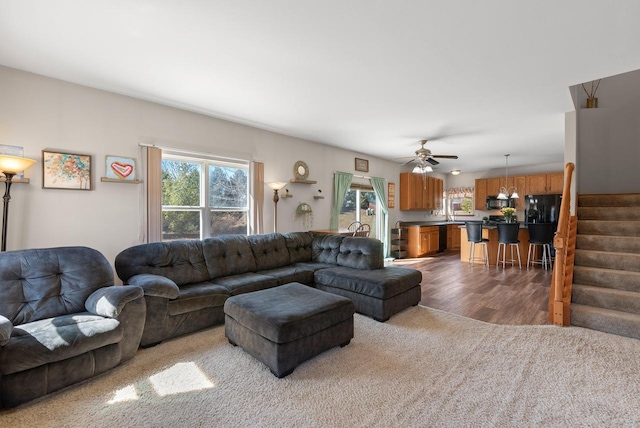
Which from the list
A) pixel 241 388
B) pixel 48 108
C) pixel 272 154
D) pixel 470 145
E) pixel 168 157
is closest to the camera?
pixel 241 388

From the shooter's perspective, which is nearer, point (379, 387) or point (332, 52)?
point (379, 387)

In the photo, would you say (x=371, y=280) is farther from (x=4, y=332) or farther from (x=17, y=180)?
(x=17, y=180)

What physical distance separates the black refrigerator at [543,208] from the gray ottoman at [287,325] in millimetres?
6533

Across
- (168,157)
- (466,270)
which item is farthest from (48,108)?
(466,270)

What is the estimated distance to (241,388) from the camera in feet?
6.29

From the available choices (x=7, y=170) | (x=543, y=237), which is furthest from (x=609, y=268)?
(x=7, y=170)

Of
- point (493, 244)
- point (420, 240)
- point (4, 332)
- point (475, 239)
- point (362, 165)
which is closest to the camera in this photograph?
point (4, 332)

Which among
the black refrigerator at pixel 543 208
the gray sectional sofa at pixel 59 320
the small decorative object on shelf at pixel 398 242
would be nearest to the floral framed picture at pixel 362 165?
the small decorative object on shelf at pixel 398 242

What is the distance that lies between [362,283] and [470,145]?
4.39 meters

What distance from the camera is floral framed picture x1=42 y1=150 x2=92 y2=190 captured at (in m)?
2.80

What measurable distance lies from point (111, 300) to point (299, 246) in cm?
256

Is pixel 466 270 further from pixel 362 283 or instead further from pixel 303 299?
pixel 303 299

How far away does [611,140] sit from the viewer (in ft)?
15.8

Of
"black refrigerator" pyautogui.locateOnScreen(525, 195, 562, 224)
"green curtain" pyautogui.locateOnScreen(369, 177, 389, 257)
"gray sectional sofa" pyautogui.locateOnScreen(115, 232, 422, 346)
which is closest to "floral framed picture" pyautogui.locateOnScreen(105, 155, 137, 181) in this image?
"gray sectional sofa" pyautogui.locateOnScreen(115, 232, 422, 346)
